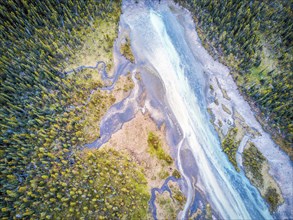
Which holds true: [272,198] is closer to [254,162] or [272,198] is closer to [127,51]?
[254,162]

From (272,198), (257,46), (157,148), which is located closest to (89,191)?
(157,148)

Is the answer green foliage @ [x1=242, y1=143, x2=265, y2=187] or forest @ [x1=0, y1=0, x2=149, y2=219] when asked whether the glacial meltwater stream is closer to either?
green foliage @ [x1=242, y1=143, x2=265, y2=187]

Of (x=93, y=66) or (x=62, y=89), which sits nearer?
(x=62, y=89)

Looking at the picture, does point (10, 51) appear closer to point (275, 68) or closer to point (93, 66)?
point (93, 66)

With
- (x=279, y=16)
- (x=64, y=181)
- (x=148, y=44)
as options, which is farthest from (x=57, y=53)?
(x=279, y=16)

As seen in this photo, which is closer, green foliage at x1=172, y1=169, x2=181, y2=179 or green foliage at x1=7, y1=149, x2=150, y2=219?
green foliage at x1=7, y1=149, x2=150, y2=219

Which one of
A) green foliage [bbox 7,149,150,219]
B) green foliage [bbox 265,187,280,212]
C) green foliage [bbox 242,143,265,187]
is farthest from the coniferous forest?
green foliage [bbox 265,187,280,212]

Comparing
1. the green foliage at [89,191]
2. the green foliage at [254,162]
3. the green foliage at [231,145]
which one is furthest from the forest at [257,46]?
the green foliage at [89,191]
